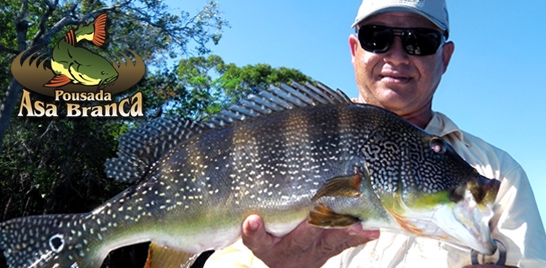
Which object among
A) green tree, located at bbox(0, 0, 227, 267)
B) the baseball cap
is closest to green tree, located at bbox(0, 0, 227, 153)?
green tree, located at bbox(0, 0, 227, 267)

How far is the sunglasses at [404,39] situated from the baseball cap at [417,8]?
0.15 m

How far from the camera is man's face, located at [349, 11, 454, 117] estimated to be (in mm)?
3506

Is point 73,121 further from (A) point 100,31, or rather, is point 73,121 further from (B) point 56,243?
(B) point 56,243

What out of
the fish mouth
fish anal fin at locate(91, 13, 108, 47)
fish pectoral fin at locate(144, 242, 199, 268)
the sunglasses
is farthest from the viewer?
fish anal fin at locate(91, 13, 108, 47)

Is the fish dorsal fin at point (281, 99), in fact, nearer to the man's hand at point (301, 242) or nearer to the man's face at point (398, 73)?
the man's hand at point (301, 242)

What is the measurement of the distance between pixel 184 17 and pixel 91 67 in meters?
3.62

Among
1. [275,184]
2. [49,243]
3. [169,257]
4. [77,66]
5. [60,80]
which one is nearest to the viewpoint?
[275,184]

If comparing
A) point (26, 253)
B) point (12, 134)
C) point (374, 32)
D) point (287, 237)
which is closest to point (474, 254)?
point (287, 237)

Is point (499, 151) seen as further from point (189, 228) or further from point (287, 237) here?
point (189, 228)

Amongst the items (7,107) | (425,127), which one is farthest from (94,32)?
(425,127)

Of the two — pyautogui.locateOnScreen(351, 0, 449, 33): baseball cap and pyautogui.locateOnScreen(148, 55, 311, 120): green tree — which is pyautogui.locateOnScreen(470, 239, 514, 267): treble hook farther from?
pyautogui.locateOnScreen(148, 55, 311, 120): green tree

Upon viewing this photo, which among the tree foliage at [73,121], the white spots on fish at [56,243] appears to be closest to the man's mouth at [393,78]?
the white spots on fish at [56,243]

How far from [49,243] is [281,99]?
49.0 inches

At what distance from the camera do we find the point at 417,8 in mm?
3529
